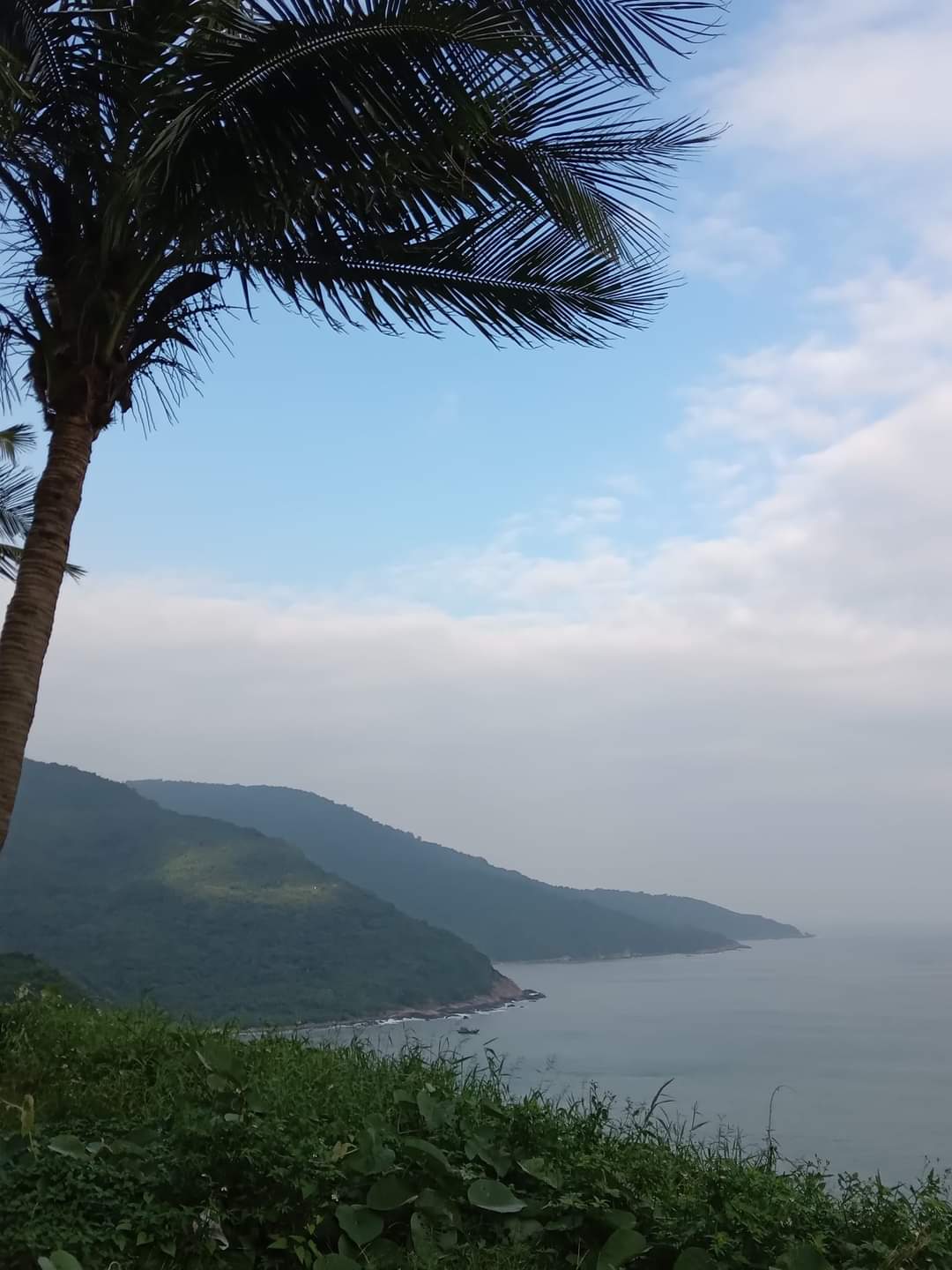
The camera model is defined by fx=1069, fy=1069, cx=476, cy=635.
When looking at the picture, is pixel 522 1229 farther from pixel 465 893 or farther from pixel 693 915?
pixel 693 915

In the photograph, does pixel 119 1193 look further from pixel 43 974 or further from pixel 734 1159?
pixel 43 974

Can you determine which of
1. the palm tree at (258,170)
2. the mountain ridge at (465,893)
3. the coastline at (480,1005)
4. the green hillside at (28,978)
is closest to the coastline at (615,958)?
the mountain ridge at (465,893)

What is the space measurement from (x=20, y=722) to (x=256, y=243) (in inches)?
96.6

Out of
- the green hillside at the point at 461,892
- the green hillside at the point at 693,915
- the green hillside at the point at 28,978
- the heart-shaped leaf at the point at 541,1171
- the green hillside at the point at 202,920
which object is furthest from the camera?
the green hillside at the point at 693,915

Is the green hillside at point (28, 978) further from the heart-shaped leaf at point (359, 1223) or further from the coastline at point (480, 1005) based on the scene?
the coastline at point (480, 1005)

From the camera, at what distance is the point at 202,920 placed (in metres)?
51.1

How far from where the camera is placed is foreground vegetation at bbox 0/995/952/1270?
2889 mm

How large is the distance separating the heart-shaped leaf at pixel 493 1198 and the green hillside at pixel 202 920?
17.2m

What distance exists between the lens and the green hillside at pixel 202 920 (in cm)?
3353

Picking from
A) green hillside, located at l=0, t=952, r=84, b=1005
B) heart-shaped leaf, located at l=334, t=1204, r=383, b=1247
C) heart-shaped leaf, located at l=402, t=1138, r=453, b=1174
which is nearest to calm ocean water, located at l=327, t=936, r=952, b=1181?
heart-shaped leaf, located at l=402, t=1138, r=453, b=1174

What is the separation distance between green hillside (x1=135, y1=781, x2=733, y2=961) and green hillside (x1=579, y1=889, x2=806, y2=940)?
894 centimetres

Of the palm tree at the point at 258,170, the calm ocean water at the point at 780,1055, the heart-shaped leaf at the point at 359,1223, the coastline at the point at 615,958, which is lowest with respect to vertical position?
the coastline at the point at 615,958

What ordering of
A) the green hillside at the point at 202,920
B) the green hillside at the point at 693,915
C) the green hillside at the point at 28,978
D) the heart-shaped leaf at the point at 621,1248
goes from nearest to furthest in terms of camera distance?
the heart-shaped leaf at the point at 621,1248 < the green hillside at the point at 28,978 < the green hillside at the point at 202,920 < the green hillside at the point at 693,915

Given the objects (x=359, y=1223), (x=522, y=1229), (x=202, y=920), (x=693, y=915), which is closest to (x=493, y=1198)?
(x=522, y=1229)
